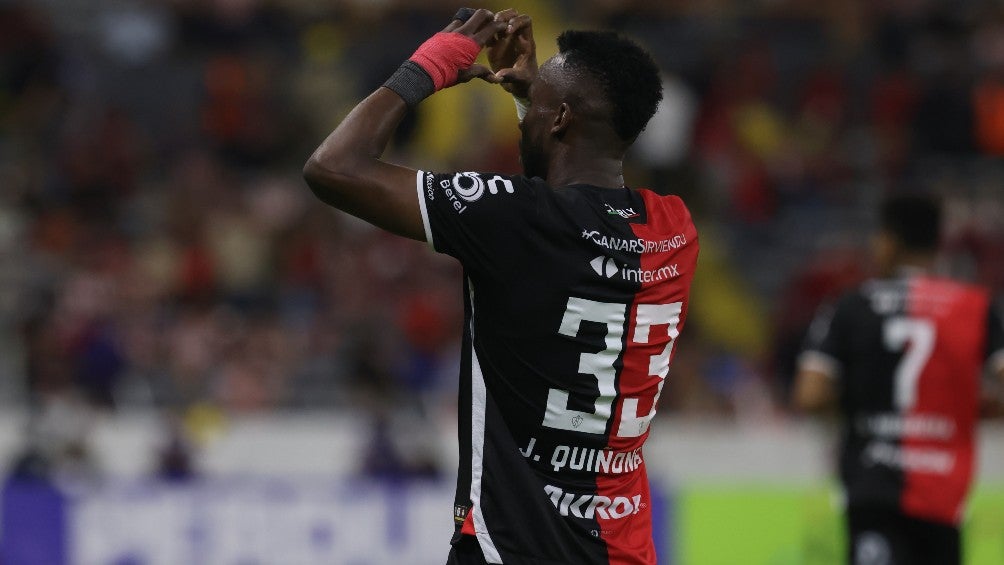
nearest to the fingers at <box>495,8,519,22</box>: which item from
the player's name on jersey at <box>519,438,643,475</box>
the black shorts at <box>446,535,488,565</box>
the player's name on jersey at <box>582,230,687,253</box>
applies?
the player's name on jersey at <box>582,230,687,253</box>

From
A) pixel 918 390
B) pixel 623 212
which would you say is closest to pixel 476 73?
pixel 623 212

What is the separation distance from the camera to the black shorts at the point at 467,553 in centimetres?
345

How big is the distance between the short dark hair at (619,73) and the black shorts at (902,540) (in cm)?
301

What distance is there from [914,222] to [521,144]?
2.98 m

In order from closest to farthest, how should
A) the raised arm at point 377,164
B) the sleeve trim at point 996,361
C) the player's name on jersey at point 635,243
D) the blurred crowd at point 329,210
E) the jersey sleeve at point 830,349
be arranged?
→ the raised arm at point 377,164 → the player's name on jersey at point 635,243 → the sleeve trim at point 996,361 → the jersey sleeve at point 830,349 → the blurred crowd at point 329,210

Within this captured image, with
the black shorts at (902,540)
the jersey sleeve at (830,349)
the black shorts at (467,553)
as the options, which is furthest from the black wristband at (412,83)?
the black shorts at (902,540)

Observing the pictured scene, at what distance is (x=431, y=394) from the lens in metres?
11.5

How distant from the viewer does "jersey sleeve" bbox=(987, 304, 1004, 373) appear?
5980 millimetres

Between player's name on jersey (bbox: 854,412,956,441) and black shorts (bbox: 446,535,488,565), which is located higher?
black shorts (bbox: 446,535,488,565)

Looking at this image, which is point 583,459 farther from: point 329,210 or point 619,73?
point 329,210

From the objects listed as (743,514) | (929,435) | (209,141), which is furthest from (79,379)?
(929,435)

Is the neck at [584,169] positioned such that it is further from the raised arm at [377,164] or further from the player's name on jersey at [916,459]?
the player's name on jersey at [916,459]

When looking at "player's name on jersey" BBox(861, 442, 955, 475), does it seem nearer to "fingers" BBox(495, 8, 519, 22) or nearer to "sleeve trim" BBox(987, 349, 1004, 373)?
"sleeve trim" BBox(987, 349, 1004, 373)

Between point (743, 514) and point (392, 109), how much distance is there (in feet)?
20.0
